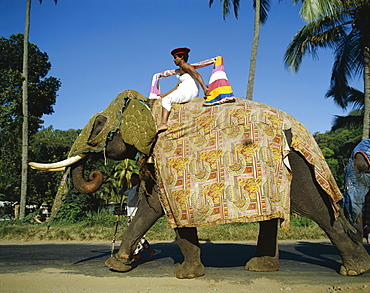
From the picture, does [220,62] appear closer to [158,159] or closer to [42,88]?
[158,159]

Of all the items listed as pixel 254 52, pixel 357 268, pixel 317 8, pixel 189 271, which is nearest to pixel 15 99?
pixel 254 52

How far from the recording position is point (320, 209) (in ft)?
15.1

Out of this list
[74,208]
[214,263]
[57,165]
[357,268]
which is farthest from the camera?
[74,208]

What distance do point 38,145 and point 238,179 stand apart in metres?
17.2

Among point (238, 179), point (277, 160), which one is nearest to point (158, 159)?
point (238, 179)

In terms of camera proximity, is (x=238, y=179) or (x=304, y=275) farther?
(x=304, y=275)

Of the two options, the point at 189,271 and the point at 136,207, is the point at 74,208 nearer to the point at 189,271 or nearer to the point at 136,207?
the point at 136,207

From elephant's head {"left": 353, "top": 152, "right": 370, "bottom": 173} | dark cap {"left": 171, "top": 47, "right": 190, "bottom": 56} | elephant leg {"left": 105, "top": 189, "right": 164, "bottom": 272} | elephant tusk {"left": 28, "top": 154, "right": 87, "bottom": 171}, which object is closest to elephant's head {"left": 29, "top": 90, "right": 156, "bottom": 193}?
elephant tusk {"left": 28, "top": 154, "right": 87, "bottom": 171}

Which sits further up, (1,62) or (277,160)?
(1,62)

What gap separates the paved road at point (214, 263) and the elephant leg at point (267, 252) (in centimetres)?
15

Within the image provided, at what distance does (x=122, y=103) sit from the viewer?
5184 millimetres

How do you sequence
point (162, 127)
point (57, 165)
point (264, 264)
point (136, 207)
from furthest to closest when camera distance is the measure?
point (136, 207)
point (264, 264)
point (57, 165)
point (162, 127)

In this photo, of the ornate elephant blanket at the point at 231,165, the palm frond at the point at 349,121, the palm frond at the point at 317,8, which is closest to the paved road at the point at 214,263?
the ornate elephant blanket at the point at 231,165

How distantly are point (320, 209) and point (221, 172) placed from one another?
1.32 metres
